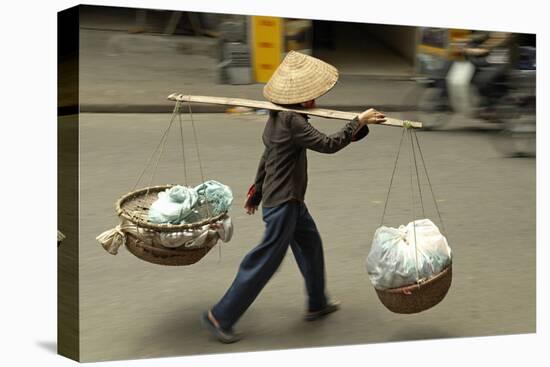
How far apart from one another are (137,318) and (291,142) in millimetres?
1410

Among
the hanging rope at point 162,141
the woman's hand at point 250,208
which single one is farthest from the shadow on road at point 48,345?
the woman's hand at point 250,208

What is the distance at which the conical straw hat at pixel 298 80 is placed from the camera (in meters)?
6.43

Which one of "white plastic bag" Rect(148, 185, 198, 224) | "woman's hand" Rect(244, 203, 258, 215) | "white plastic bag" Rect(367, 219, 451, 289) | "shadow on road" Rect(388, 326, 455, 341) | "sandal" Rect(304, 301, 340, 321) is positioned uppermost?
"white plastic bag" Rect(148, 185, 198, 224)

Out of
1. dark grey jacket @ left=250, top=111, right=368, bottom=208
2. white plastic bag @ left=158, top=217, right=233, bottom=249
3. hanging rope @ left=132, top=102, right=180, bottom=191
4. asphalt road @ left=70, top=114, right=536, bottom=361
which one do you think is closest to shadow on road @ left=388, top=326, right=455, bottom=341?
asphalt road @ left=70, top=114, right=536, bottom=361

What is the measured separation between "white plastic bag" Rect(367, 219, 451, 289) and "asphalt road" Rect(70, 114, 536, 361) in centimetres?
46

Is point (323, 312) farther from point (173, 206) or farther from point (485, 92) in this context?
point (485, 92)

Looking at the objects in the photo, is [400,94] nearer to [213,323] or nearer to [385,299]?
[385,299]

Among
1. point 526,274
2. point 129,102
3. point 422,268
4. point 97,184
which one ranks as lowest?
point 526,274

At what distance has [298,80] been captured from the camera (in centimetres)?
645

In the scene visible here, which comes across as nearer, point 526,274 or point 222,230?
point 222,230

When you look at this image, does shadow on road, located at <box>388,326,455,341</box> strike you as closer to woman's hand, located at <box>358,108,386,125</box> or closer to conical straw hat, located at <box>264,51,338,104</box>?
woman's hand, located at <box>358,108,386,125</box>

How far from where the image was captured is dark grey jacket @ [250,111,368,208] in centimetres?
634

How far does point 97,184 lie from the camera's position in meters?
6.27

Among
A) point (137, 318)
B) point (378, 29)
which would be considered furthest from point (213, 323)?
point (378, 29)
